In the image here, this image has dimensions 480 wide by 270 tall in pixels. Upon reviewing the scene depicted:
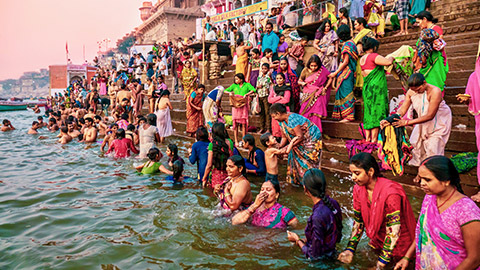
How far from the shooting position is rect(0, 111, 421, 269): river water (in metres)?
3.36

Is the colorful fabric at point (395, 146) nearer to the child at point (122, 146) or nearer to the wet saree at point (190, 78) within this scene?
the child at point (122, 146)

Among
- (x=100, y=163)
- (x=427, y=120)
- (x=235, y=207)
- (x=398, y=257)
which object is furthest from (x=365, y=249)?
(x=100, y=163)

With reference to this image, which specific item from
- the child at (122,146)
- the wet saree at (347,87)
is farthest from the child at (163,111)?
the wet saree at (347,87)

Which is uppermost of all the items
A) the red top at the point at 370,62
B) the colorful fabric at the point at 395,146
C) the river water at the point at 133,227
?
the red top at the point at 370,62

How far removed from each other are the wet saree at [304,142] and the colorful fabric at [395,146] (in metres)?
1.14

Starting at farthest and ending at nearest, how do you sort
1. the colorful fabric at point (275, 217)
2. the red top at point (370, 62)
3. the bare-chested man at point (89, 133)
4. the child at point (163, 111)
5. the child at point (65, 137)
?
the child at point (65, 137)
the bare-chested man at point (89, 133)
the child at point (163, 111)
the red top at point (370, 62)
the colorful fabric at point (275, 217)

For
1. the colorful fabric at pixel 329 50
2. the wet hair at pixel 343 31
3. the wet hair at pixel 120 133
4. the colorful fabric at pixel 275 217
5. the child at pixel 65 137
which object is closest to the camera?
the colorful fabric at pixel 275 217

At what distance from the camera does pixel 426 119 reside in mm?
3900

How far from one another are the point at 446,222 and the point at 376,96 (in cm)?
322

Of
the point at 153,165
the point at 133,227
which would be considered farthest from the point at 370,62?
the point at 153,165

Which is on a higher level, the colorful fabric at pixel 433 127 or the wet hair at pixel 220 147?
the colorful fabric at pixel 433 127

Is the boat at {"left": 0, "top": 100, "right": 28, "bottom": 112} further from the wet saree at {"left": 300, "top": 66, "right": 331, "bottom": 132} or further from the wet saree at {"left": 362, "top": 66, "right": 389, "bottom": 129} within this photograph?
the wet saree at {"left": 362, "top": 66, "right": 389, "bottom": 129}

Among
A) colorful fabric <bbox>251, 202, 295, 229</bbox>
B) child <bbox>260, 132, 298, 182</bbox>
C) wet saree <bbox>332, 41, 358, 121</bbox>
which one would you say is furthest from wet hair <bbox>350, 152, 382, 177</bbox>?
wet saree <bbox>332, 41, 358, 121</bbox>

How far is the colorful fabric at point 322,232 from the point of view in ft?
9.05
